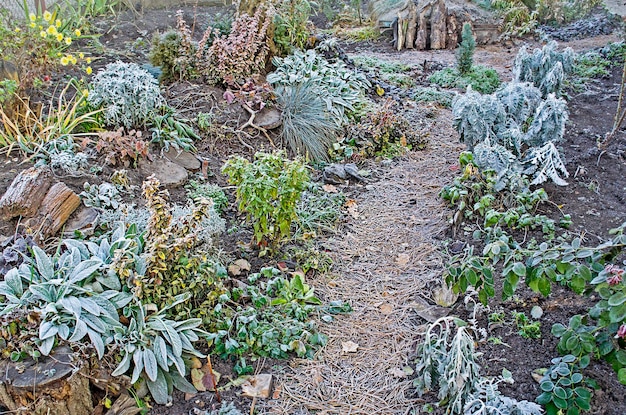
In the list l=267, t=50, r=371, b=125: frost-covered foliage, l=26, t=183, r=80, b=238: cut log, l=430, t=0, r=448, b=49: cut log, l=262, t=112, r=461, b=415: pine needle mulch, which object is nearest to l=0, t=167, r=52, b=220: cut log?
l=26, t=183, r=80, b=238: cut log

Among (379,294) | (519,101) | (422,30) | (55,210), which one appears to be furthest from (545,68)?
(55,210)

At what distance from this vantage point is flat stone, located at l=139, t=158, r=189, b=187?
3.88 metres

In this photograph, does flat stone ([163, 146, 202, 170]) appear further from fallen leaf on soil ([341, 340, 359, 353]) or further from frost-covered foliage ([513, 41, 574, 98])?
frost-covered foliage ([513, 41, 574, 98])

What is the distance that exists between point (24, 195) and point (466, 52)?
499 cm

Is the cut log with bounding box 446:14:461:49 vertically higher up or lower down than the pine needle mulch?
higher up

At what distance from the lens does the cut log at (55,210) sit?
3.06m

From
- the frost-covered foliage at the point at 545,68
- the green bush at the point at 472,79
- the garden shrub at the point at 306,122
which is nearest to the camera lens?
the frost-covered foliage at the point at 545,68

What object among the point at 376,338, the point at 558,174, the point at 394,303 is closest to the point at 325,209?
the point at 394,303

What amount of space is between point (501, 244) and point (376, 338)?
93 cm

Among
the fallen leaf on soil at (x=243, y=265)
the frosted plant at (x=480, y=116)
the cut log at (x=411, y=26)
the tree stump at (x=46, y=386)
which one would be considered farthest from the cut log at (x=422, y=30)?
the tree stump at (x=46, y=386)

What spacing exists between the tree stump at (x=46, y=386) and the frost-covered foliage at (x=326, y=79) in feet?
11.0

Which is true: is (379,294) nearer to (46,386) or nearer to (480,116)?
(480,116)

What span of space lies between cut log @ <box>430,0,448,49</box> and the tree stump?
7014 millimetres

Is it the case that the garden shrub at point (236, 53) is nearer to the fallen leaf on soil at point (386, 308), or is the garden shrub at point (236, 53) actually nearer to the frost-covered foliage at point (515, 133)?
the frost-covered foliage at point (515, 133)
